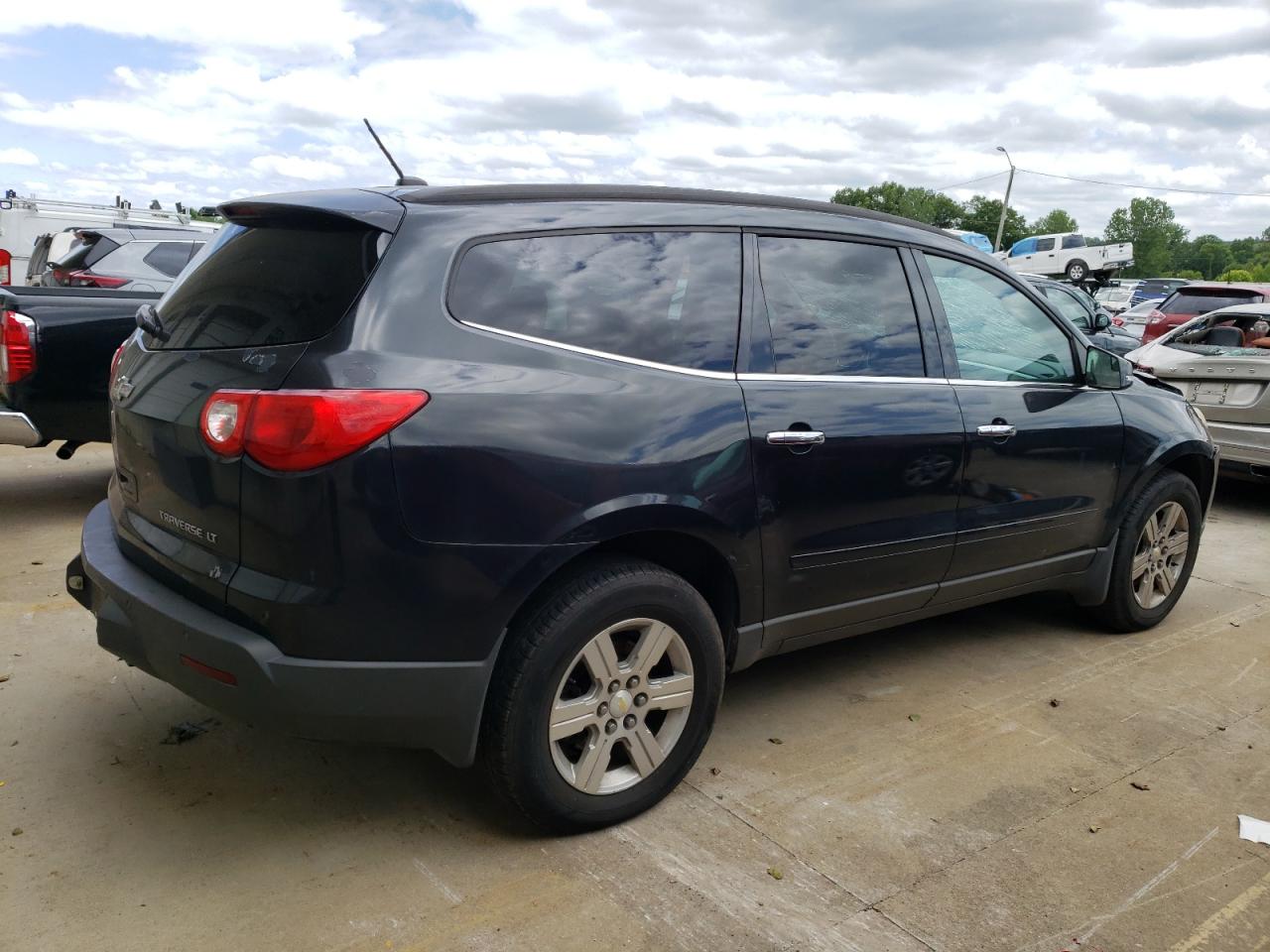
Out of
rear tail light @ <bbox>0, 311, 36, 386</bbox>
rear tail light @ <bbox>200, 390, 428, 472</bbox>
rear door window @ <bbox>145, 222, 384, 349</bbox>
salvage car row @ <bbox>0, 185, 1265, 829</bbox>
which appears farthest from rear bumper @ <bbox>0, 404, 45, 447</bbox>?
rear tail light @ <bbox>200, 390, 428, 472</bbox>

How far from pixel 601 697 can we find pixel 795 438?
1.00 m

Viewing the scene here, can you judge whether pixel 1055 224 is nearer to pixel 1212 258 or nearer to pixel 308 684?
pixel 1212 258

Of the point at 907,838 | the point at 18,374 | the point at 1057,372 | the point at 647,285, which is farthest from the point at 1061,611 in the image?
the point at 18,374

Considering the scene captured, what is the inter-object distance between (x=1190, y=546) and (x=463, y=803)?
384cm

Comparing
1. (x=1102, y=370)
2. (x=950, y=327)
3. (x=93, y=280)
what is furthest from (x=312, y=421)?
(x=93, y=280)

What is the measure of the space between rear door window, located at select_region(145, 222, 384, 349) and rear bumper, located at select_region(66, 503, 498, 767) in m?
0.73

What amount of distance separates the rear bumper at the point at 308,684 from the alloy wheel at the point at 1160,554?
11.4 feet

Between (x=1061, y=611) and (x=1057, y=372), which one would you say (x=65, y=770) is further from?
(x=1061, y=611)

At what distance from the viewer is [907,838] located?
A: 319cm

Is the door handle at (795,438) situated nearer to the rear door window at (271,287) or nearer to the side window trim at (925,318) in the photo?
the side window trim at (925,318)

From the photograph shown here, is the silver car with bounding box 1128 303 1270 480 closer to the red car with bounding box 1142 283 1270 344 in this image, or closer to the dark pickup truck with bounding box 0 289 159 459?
the dark pickup truck with bounding box 0 289 159 459

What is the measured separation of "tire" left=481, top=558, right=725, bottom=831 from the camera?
→ 2879mm

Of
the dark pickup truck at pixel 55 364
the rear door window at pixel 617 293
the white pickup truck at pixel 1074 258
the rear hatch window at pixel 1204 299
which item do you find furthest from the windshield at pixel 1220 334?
the white pickup truck at pixel 1074 258

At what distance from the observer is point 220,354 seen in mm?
2930
